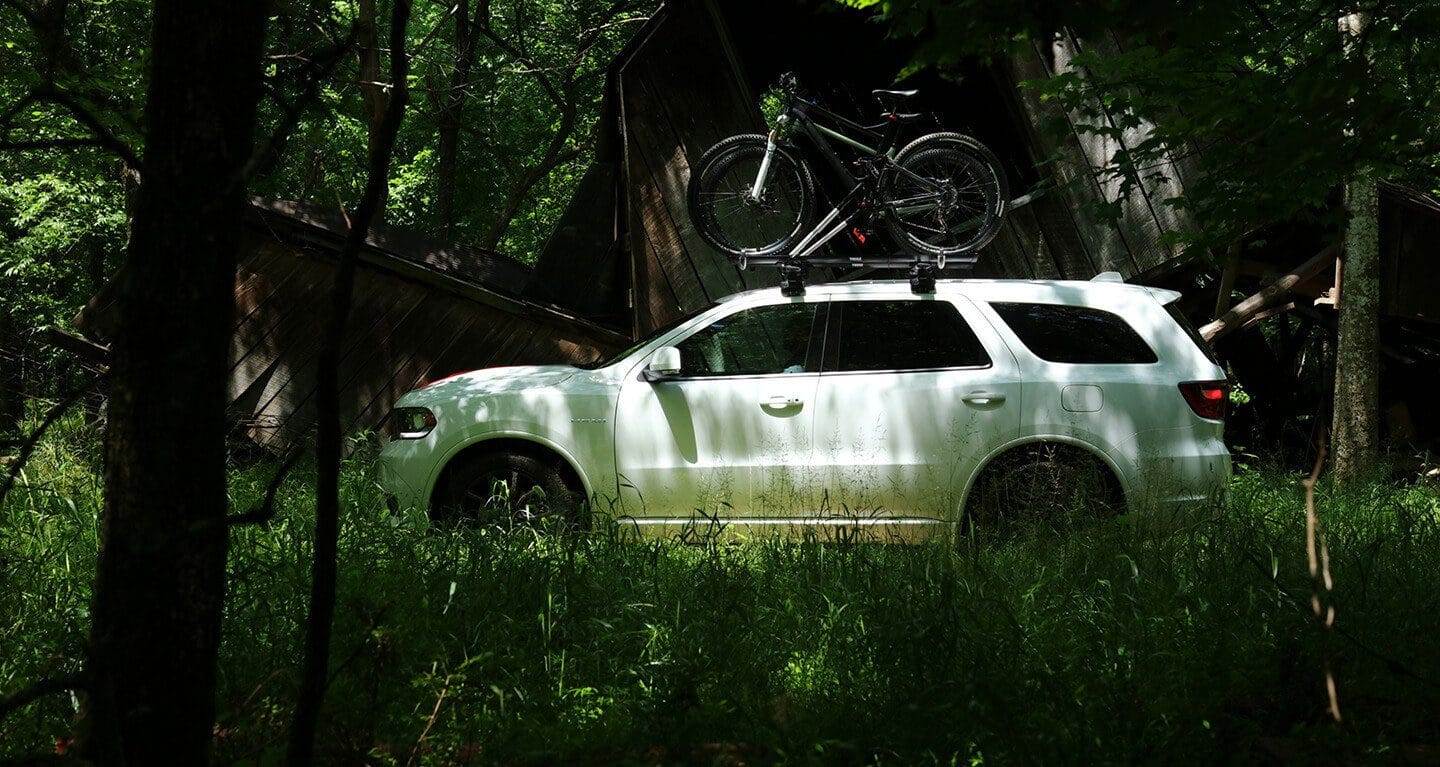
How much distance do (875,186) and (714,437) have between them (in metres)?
3.52

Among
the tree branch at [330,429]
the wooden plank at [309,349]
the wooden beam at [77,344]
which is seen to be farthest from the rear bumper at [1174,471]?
the wooden beam at [77,344]

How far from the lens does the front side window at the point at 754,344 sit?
7.57m

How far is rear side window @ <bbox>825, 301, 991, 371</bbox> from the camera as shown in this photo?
742cm

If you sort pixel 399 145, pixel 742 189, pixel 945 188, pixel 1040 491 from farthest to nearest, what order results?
pixel 399 145 → pixel 742 189 → pixel 945 188 → pixel 1040 491

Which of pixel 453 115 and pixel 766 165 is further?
pixel 453 115

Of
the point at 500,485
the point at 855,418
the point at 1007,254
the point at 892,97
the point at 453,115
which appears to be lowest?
the point at 500,485

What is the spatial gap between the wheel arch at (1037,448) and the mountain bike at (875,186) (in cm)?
279

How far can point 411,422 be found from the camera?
7625mm

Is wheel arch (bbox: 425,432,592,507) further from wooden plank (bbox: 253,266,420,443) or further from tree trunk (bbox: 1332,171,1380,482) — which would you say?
tree trunk (bbox: 1332,171,1380,482)

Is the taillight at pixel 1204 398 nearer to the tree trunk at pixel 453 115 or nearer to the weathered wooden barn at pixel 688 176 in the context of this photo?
the weathered wooden barn at pixel 688 176

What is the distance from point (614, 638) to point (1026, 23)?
2.73 m

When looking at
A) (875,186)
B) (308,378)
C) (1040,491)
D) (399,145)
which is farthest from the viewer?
(399,145)

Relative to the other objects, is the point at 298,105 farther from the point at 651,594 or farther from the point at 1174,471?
the point at 1174,471

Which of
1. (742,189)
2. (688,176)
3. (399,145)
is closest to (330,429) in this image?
Answer: (742,189)
